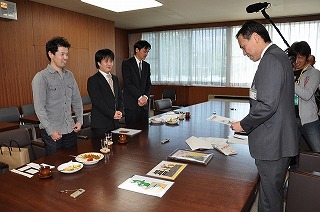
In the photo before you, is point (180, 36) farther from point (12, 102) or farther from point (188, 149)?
point (188, 149)

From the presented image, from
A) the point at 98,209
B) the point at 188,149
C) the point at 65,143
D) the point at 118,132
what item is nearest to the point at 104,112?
the point at 118,132

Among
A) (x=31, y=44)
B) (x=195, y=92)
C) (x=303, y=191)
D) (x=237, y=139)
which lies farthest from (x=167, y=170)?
(x=195, y=92)

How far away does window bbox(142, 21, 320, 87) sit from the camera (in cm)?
629

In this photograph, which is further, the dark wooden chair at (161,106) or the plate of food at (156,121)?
the dark wooden chair at (161,106)

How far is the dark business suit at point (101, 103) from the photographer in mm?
2486

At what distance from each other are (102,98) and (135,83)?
2.80ft

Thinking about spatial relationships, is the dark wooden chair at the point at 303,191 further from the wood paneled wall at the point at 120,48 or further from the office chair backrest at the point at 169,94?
the wood paneled wall at the point at 120,48

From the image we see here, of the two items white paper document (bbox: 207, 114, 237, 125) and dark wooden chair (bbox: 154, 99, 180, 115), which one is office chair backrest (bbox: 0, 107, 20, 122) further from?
white paper document (bbox: 207, 114, 237, 125)

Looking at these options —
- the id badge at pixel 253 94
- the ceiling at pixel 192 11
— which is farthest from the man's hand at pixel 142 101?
the ceiling at pixel 192 11

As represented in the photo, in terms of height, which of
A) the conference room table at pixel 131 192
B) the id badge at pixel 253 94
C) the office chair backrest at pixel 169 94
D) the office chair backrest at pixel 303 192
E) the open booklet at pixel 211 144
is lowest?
the office chair backrest at pixel 303 192

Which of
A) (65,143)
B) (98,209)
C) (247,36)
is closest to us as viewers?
(98,209)

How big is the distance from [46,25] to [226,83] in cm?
471

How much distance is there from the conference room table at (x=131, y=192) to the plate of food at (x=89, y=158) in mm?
28

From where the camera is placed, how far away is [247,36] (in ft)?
5.02
